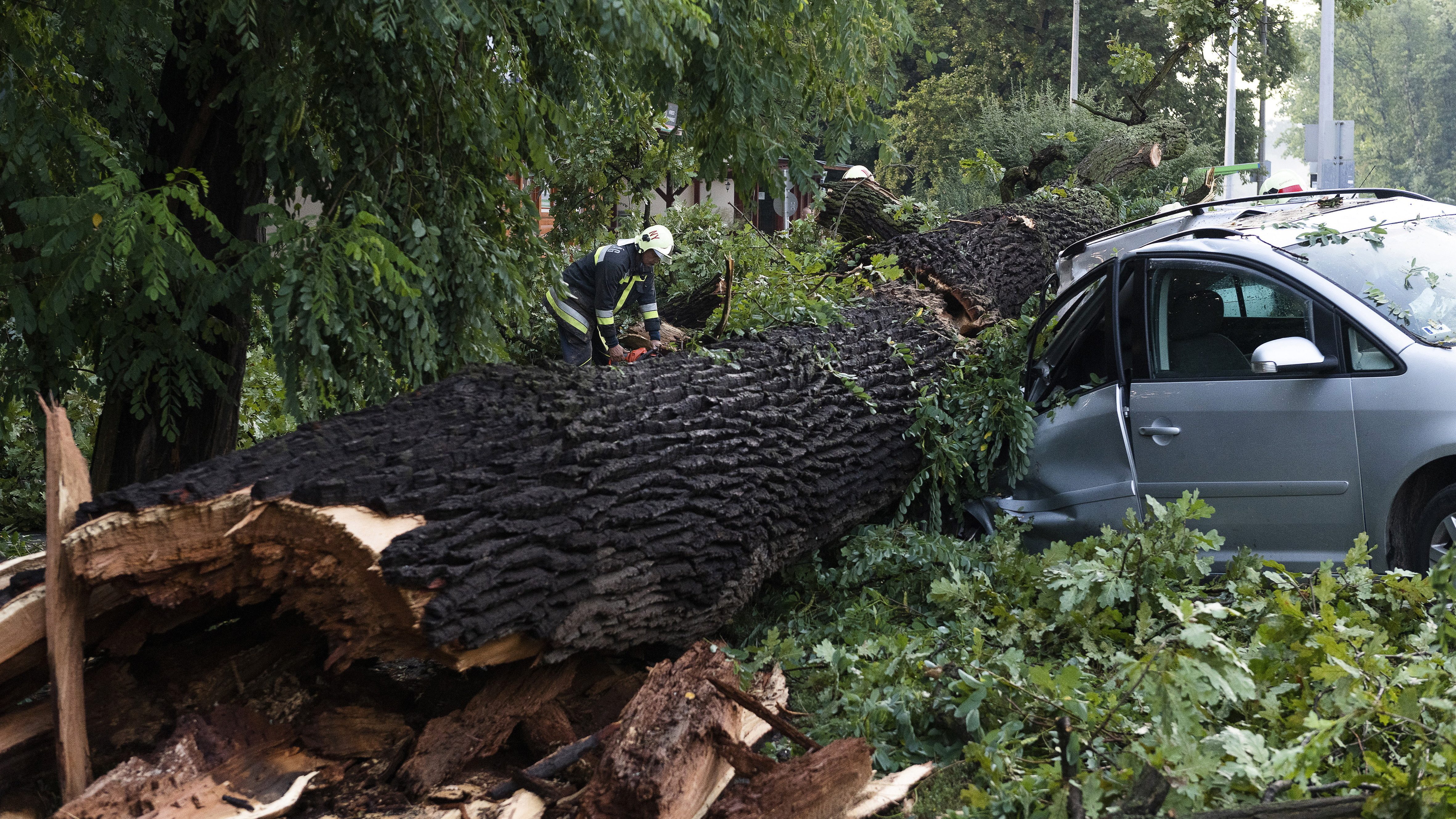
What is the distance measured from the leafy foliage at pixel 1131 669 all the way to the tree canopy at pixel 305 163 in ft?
7.22

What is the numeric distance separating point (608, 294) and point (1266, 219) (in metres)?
4.19

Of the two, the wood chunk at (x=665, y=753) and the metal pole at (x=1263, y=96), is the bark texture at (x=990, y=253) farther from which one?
the metal pole at (x=1263, y=96)

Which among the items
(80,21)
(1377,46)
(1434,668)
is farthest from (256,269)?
(1377,46)

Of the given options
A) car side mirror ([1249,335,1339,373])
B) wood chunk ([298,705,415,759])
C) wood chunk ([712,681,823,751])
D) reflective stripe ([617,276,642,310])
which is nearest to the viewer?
wood chunk ([712,681,823,751])

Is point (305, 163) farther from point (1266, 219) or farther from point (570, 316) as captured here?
point (1266, 219)

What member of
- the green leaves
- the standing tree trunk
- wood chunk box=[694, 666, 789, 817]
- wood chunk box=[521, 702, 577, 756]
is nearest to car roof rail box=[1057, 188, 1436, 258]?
wood chunk box=[694, 666, 789, 817]

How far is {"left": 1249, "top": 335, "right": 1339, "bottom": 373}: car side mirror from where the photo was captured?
4352mm

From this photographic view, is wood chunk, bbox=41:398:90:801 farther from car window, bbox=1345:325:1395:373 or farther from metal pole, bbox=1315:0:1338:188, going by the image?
metal pole, bbox=1315:0:1338:188

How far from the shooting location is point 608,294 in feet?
24.8

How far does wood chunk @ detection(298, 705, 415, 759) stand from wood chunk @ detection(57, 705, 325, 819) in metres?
0.05

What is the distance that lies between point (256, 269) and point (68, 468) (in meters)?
1.51

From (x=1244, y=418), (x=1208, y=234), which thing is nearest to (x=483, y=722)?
(x=1244, y=418)

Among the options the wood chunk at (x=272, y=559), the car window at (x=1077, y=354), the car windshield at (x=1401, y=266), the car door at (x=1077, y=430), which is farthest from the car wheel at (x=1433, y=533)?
the wood chunk at (x=272, y=559)

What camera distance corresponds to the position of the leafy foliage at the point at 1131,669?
2689mm
